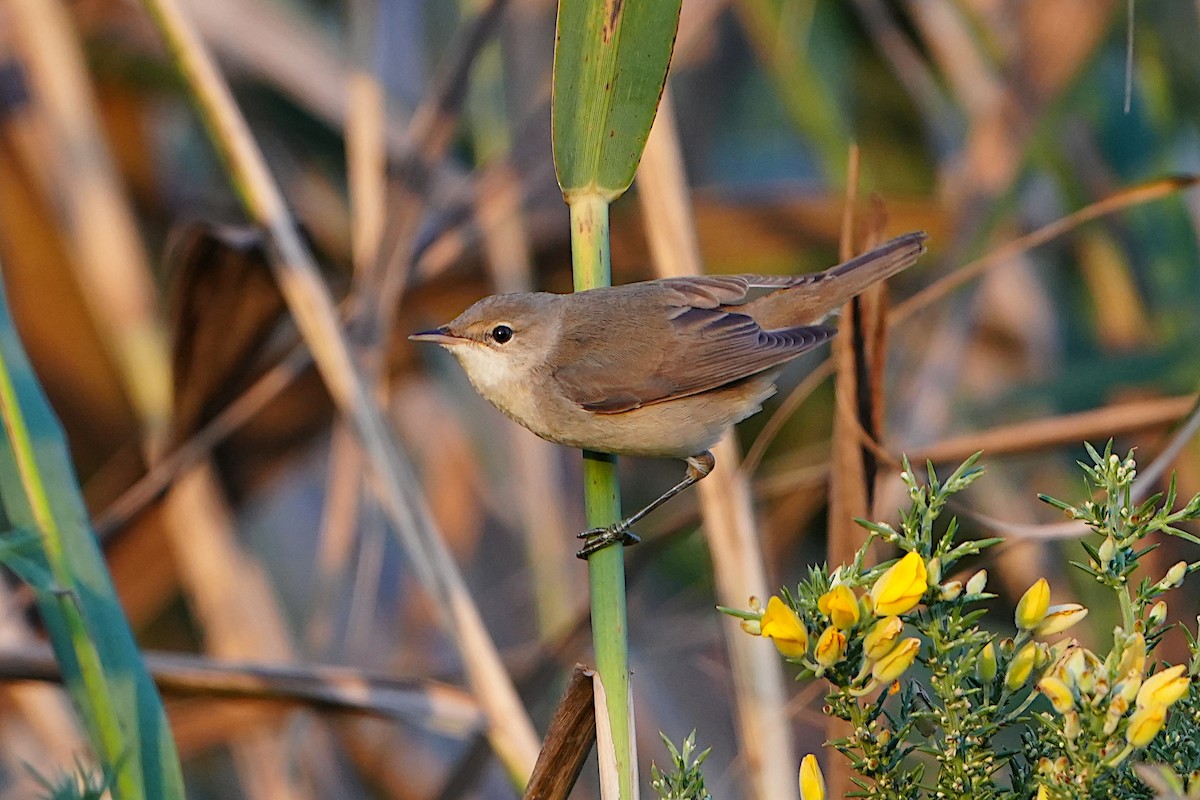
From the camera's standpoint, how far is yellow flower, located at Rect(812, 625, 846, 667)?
1.07 metres

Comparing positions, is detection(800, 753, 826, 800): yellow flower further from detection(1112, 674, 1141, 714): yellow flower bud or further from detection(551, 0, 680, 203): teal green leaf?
detection(551, 0, 680, 203): teal green leaf

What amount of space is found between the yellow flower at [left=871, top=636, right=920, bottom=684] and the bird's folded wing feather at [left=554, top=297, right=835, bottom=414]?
47.6 inches

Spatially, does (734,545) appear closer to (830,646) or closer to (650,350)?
(650,350)

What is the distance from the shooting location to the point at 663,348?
2.33 metres

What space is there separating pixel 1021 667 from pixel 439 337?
1504mm

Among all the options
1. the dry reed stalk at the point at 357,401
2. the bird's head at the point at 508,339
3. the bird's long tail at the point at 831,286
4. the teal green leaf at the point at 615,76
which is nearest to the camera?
the teal green leaf at the point at 615,76

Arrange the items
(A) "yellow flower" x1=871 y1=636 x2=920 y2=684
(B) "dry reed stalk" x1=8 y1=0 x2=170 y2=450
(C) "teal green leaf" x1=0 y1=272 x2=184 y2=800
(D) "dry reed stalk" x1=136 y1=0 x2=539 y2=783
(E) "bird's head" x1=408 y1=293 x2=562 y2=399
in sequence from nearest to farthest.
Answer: (A) "yellow flower" x1=871 y1=636 x2=920 y2=684 < (C) "teal green leaf" x1=0 y1=272 x2=184 y2=800 < (D) "dry reed stalk" x1=136 y1=0 x2=539 y2=783 < (E) "bird's head" x1=408 y1=293 x2=562 y2=399 < (B) "dry reed stalk" x1=8 y1=0 x2=170 y2=450

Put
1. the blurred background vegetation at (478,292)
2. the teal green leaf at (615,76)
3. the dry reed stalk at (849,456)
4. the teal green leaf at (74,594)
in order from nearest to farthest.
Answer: the teal green leaf at (74,594), the teal green leaf at (615,76), the dry reed stalk at (849,456), the blurred background vegetation at (478,292)

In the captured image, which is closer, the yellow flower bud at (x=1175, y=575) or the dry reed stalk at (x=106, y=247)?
the yellow flower bud at (x=1175, y=575)

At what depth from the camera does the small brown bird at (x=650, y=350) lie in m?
2.26

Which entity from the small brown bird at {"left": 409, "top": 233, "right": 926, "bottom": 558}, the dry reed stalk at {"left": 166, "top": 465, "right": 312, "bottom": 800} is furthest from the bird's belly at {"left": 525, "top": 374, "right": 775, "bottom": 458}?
the dry reed stalk at {"left": 166, "top": 465, "right": 312, "bottom": 800}

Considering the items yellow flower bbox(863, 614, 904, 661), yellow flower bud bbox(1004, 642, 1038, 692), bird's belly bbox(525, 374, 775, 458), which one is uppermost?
bird's belly bbox(525, 374, 775, 458)

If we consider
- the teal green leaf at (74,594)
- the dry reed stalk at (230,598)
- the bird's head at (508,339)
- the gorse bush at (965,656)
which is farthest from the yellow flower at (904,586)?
the dry reed stalk at (230,598)

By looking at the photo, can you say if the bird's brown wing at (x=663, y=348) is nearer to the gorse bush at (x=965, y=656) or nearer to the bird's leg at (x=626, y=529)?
the bird's leg at (x=626, y=529)
